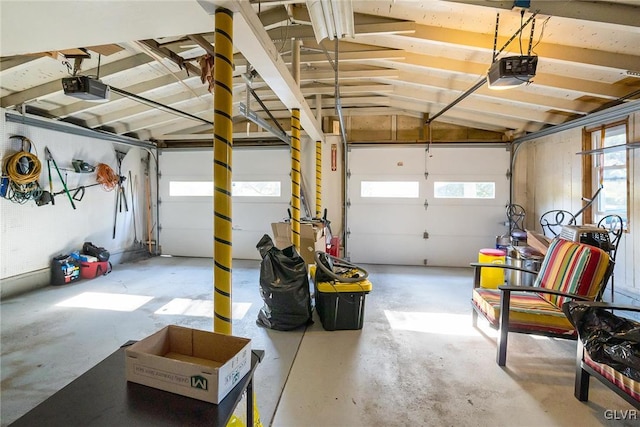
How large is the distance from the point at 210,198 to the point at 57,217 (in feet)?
8.51

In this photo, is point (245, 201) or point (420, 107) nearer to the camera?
point (420, 107)

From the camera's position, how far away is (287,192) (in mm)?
6461

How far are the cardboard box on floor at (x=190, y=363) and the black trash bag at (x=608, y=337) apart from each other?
2.01m

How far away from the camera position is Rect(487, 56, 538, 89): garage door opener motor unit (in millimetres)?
2525

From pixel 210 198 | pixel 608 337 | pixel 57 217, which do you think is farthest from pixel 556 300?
pixel 57 217

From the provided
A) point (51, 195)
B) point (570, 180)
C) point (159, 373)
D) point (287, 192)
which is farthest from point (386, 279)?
point (51, 195)

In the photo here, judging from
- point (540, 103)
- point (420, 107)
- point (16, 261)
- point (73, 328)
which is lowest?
point (73, 328)

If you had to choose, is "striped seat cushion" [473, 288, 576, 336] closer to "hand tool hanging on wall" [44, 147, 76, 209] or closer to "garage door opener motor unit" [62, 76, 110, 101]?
"garage door opener motor unit" [62, 76, 110, 101]

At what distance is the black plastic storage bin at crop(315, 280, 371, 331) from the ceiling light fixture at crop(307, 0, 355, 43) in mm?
2192

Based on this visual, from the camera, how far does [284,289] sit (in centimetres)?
294

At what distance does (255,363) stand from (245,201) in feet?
18.5

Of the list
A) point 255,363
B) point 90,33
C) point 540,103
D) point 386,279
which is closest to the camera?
point 255,363

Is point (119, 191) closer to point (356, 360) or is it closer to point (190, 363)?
point (356, 360)

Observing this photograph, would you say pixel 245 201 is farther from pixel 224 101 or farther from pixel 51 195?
pixel 224 101
